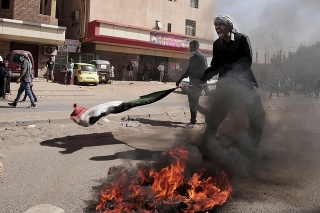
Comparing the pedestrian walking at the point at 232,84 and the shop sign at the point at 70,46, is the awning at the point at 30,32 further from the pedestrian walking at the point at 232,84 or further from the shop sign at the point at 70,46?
the pedestrian walking at the point at 232,84

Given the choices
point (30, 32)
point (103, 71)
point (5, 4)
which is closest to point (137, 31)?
point (103, 71)

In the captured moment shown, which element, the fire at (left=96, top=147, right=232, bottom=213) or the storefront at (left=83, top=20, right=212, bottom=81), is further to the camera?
the storefront at (left=83, top=20, right=212, bottom=81)

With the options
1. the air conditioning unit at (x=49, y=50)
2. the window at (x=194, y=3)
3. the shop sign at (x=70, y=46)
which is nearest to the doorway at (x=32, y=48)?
the air conditioning unit at (x=49, y=50)

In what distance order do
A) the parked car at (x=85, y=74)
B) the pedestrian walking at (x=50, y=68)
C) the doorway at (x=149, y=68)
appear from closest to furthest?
the parked car at (x=85, y=74) < the pedestrian walking at (x=50, y=68) < the doorway at (x=149, y=68)

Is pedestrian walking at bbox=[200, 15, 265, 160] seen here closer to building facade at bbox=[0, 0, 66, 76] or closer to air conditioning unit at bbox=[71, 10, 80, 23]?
building facade at bbox=[0, 0, 66, 76]

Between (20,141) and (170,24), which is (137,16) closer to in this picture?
(170,24)

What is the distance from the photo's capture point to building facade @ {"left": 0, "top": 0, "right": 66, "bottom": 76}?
2246cm

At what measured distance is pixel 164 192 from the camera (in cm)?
276

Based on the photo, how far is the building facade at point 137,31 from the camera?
26688 millimetres

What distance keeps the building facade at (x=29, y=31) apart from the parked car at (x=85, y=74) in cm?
377

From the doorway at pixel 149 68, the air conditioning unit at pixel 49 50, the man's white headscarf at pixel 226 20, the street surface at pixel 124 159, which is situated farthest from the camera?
the doorway at pixel 149 68

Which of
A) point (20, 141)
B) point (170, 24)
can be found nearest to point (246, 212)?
point (20, 141)

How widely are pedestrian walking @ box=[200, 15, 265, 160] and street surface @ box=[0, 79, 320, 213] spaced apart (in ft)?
1.60

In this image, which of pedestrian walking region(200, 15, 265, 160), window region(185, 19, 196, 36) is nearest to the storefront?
window region(185, 19, 196, 36)
